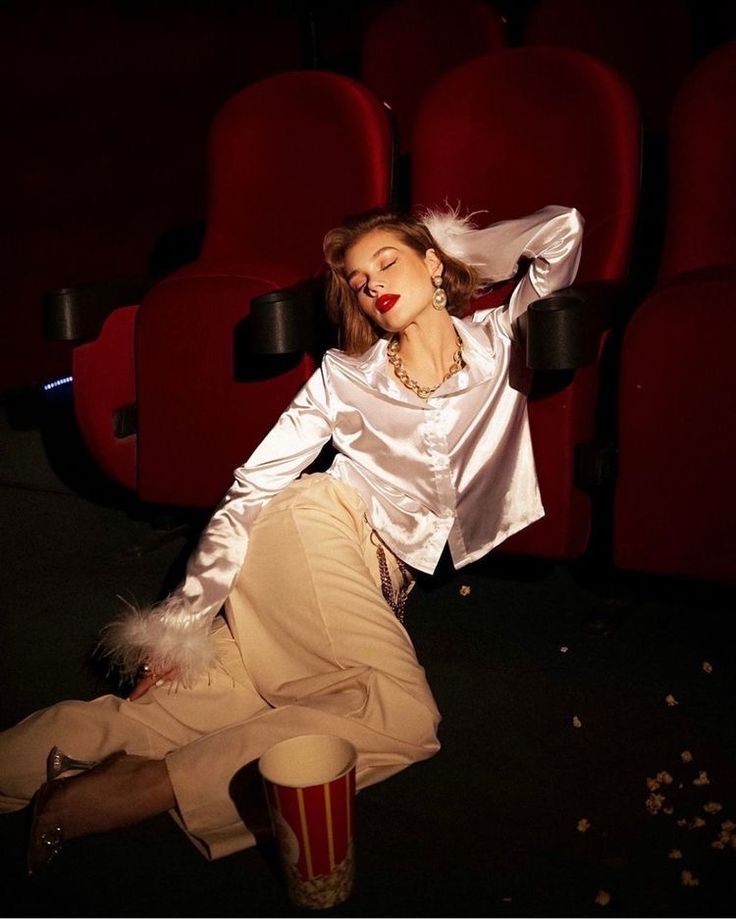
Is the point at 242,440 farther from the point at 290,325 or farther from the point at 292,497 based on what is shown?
the point at 292,497

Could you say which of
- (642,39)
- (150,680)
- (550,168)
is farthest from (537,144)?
(150,680)

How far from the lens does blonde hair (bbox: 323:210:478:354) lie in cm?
128

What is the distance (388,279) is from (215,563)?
1.29ft

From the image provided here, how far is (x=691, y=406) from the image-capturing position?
3.91ft

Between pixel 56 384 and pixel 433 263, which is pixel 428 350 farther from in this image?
pixel 56 384

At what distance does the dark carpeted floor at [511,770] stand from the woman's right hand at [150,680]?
162 mm

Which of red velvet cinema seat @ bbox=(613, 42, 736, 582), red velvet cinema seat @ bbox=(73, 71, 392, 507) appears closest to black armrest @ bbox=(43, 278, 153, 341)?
red velvet cinema seat @ bbox=(73, 71, 392, 507)

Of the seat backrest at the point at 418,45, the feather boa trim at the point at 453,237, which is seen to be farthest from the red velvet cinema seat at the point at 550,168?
the seat backrest at the point at 418,45

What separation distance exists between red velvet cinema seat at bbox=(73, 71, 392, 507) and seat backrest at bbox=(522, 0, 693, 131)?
64 centimetres

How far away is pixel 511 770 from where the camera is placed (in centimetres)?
108

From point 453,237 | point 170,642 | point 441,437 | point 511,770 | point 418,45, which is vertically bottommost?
point 511,770

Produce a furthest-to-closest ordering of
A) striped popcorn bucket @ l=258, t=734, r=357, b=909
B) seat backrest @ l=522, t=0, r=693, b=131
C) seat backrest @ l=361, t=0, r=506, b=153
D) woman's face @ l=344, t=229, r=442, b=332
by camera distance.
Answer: seat backrest @ l=361, t=0, r=506, b=153 → seat backrest @ l=522, t=0, r=693, b=131 → woman's face @ l=344, t=229, r=442, b=332 → striped popcorn bucket @ l=258, t=734, r=357, b=909

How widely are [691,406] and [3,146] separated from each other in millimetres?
1910

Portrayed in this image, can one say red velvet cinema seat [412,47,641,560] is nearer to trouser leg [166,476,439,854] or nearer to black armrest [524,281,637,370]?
black armrest [524,281,637,370]
